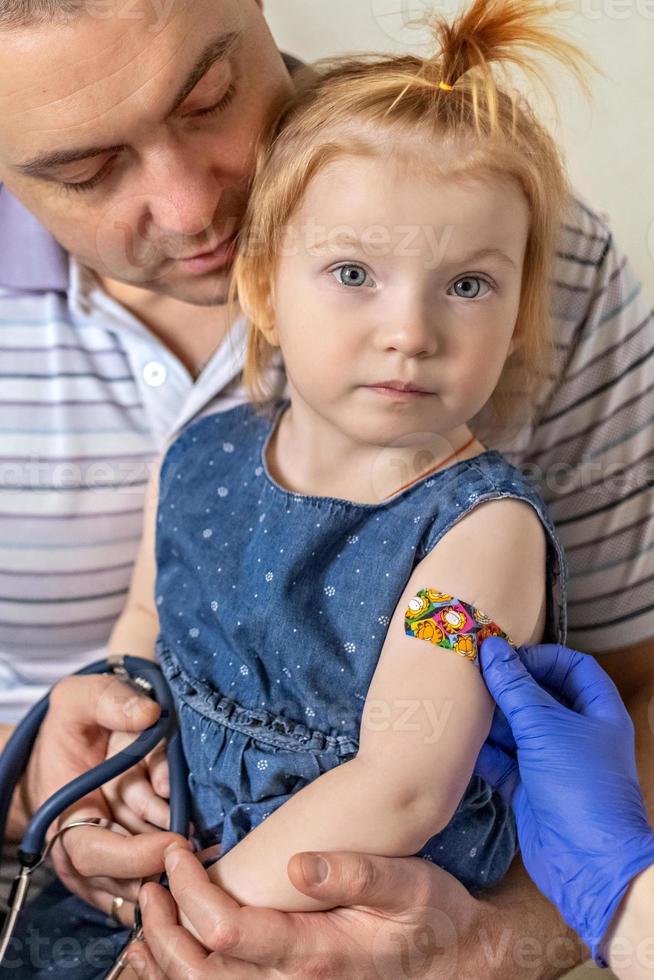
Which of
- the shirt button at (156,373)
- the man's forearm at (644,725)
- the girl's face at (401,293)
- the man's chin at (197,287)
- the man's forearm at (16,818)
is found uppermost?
the girl's face at (401,293)

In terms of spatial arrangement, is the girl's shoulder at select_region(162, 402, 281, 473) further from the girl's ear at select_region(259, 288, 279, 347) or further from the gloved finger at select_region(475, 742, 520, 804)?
the gloved finger at select_region(475, 742, 520, 804)

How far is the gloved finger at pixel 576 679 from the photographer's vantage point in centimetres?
105

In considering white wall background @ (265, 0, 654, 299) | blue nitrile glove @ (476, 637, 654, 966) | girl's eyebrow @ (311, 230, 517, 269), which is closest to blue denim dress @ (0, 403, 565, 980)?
blue nitrile glove @ (476, 637, 654, 966)

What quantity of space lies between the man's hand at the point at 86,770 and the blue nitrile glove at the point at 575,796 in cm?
37

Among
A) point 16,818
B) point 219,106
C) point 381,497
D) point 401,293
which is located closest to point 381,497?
point 381,497

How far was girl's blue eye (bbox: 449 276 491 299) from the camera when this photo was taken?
40.6 inches

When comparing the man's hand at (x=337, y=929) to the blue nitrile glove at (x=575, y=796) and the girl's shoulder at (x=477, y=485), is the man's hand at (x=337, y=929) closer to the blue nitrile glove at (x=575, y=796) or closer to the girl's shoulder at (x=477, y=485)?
the blue nitrile glove at (x=575, y=796)

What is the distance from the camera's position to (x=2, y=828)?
4.09 ft

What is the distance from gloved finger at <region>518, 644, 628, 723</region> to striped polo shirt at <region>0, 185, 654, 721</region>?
10.2 inches

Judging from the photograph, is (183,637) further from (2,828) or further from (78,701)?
(2,828)

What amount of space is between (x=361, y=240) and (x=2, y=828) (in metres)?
0.75

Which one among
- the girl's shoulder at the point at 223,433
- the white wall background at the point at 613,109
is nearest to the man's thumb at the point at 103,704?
the girl's shoulder at the point at 223,433

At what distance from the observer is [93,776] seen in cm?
116

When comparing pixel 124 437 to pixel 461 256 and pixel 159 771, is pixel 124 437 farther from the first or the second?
pixel 461 256
